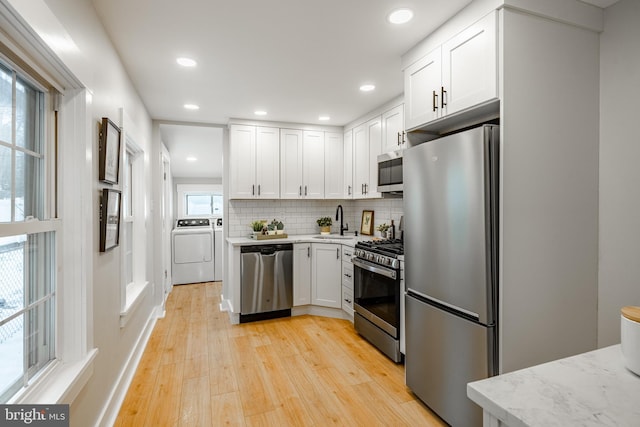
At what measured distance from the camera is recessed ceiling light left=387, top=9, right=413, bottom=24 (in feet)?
6.10

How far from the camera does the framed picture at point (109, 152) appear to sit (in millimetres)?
1860

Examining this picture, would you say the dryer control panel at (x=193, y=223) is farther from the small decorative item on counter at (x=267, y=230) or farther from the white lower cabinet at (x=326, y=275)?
the white lower cabinet at (x=326, y=275)

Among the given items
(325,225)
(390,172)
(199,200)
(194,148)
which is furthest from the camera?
(199,200)

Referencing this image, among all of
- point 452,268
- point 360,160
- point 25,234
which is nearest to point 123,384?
point 25,234

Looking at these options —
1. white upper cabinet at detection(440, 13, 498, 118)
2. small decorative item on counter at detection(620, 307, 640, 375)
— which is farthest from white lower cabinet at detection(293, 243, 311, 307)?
small decorative item on counter at detection(620, 307, 640, 375)

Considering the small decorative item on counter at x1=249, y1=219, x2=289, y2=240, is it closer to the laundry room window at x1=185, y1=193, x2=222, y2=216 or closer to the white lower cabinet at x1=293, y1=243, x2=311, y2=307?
the white lower cabinet at x1=293, y1=243, x2=311, y2=307

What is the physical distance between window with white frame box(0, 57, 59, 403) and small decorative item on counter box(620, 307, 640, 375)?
6.25 ft

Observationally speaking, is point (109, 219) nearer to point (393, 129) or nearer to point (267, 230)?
point (267, 230)

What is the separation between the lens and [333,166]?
443cm

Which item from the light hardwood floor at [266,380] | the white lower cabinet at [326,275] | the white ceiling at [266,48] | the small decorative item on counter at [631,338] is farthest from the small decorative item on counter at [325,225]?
the small decorative item on counter at [631,338]

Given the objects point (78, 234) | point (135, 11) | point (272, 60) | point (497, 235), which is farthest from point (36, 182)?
point (497, 235)

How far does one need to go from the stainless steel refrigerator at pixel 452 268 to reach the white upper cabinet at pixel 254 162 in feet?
7.40

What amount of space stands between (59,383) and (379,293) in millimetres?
2284

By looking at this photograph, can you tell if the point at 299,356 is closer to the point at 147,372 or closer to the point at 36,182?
the point at 147,372
